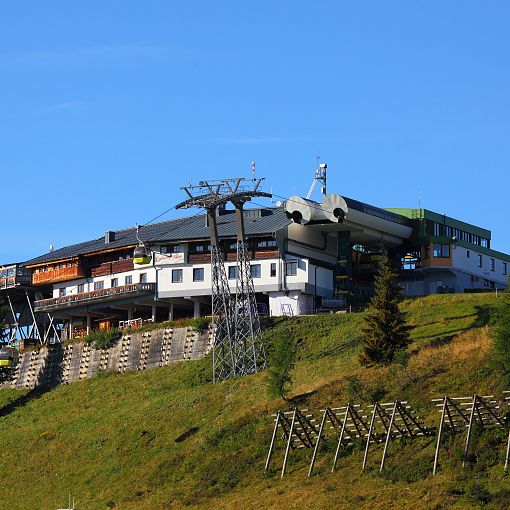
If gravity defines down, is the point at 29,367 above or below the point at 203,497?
above

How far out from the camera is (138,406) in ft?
343

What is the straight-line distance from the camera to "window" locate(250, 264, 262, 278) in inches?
4774

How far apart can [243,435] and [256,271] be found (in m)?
35.1

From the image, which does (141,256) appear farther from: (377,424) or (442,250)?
(377,424)

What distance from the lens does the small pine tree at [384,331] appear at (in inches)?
3748

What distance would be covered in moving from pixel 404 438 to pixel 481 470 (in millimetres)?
7266

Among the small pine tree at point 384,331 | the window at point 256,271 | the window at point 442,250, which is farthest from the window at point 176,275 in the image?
the small pine tree at point 384,331

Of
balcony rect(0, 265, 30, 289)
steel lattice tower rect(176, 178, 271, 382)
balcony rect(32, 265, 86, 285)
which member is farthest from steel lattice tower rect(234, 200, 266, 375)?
balcony rect(0, 265, 30, 289)

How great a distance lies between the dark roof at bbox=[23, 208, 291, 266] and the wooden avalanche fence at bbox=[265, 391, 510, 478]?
3964 centimetres

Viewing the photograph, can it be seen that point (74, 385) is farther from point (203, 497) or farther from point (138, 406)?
point (203, 497)

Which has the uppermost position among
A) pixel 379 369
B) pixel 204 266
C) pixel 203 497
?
pixel 204 266

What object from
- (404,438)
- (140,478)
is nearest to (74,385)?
(140,478)

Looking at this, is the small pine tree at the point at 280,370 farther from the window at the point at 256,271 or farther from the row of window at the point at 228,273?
the window at the point at 256,271

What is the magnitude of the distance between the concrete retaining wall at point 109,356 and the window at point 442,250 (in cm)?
2460
